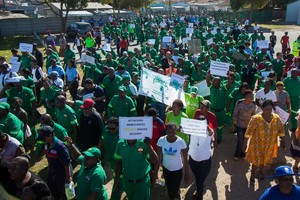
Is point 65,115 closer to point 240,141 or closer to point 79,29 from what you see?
point 240,141

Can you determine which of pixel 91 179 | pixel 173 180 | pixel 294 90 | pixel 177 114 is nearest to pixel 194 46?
pixel 294 90

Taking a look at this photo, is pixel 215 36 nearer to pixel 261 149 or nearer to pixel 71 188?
pixel 261 149

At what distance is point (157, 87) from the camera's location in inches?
307

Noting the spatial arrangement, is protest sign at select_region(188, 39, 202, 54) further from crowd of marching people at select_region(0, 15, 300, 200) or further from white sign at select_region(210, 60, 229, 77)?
white sign at select_region(210, 60, 229, 77)

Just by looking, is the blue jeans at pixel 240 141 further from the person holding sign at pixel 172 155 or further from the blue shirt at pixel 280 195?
the blue shirt at pixel 280 195

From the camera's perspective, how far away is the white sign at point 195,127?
18.1 feet

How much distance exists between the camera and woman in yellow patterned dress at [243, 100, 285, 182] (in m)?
5.99

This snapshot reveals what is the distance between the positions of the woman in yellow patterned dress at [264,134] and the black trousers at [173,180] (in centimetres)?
155

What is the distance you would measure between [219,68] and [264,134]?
13.2 ft

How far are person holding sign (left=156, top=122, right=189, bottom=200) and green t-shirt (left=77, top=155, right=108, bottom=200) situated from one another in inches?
51.9

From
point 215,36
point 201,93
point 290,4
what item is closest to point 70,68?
point 201,93

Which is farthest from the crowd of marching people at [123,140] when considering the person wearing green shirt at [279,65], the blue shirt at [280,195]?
the person wearing green shirt at [279,65]

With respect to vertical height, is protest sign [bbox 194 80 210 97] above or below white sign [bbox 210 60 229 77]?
below

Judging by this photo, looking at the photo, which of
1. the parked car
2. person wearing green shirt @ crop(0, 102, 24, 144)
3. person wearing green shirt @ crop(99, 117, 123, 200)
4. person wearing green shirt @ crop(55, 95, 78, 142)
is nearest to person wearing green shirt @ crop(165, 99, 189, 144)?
person wearing green shirt @ crop(99, 117, 123, 200)
